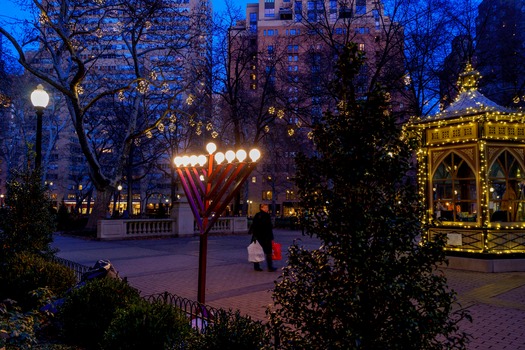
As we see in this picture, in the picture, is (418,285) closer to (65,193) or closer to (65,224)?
(65,224)

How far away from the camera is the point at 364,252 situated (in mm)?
3068

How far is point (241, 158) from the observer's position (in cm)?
735

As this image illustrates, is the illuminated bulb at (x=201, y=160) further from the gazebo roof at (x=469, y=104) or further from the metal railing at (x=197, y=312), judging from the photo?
the gazebo roof at (x=469, y=104)

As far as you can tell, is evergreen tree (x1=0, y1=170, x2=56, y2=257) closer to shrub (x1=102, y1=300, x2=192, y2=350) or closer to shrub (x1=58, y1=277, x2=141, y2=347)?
shrub (x1=58, y1=277, x2=141, y2=347)

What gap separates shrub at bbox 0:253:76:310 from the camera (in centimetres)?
788

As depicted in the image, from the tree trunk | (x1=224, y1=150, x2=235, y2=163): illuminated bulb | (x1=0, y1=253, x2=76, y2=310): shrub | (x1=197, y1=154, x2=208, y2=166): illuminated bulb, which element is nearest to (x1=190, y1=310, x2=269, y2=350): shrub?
(x1=224, y1=150, x2=235, y2=163): illuminated bulb

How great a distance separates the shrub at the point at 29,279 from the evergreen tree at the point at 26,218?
159 cm

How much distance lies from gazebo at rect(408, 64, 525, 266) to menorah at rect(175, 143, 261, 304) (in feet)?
22.2

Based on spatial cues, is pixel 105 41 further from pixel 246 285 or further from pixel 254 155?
pixel 254 155

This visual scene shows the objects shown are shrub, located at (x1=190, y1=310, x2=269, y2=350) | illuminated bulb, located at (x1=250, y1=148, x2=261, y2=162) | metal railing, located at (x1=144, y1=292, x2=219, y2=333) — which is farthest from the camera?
illuminated bulb, located at (x1=250, y1=148, x2=261, y2=162)

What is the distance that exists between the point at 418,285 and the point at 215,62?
2852cm

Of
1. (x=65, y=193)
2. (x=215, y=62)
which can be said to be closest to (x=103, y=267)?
(x=215, y=62)

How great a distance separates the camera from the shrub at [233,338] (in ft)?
12.5

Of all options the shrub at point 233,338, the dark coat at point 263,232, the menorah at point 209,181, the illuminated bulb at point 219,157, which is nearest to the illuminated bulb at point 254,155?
the menorah at point 209,181
